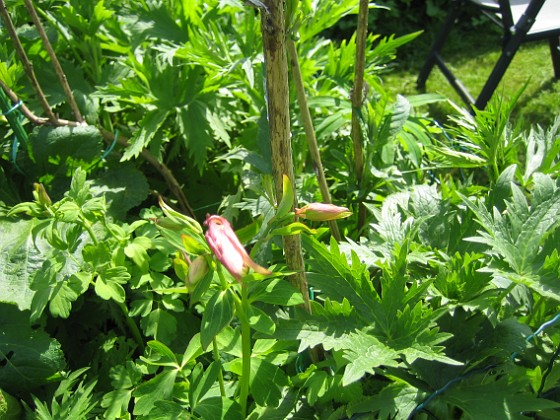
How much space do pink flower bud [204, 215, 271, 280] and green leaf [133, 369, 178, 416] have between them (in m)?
0.43

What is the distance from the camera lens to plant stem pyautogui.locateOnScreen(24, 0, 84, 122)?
68.5 inches

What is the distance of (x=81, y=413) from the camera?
1381mm

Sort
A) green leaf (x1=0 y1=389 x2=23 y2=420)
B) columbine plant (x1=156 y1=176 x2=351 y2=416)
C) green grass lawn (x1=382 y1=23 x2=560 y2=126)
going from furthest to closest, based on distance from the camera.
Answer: green grass lawn (x1=382 y1=23 x2=560 y2=126)
green leaf (x1=0 y1=389 x2=23 y2=420)
columbine plant (x1=156 y1=176 x2=351 y2=416)

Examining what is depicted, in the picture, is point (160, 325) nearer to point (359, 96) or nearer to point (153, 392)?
point (153, 392)

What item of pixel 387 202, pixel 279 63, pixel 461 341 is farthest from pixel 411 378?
pixel 279 63

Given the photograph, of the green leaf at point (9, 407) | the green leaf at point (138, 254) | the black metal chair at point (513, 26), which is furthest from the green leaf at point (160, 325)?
the black metal chair at point (513, 26)

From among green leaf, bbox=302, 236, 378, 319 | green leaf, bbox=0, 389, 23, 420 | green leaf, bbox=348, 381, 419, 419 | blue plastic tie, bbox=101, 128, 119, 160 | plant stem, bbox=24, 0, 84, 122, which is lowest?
green leaf, bbox=348, 381, 419, 419

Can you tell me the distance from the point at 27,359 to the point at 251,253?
2.61 ft

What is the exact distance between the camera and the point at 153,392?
4.18 feet

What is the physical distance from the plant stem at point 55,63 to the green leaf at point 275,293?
1.00m

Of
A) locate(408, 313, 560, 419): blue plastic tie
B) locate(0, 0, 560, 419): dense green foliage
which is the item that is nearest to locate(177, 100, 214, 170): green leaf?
locate(0, 0, 560, 419): dense green foliage

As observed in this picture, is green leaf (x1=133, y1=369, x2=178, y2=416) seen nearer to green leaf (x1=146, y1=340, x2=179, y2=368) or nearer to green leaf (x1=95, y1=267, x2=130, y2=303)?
green leaf (x1=146, y1=340, x2=179, y2=368)

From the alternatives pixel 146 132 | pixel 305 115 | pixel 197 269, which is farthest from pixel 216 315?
pixel 146 132

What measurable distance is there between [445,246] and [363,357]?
43 centimetres
